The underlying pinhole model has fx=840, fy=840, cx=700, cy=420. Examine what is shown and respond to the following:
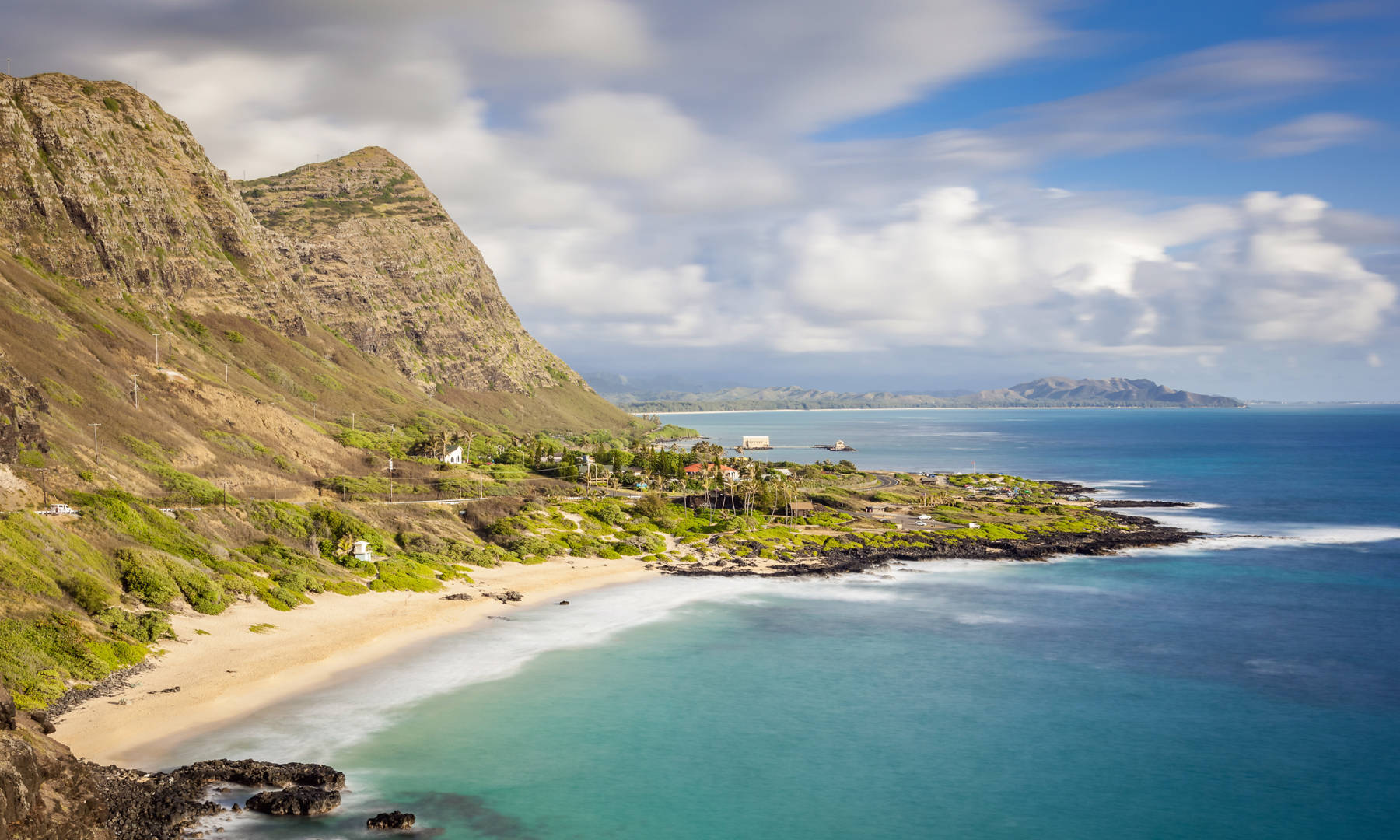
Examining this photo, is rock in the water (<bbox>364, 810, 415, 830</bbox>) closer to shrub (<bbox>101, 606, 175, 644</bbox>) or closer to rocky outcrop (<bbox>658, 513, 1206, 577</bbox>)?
shrub (<bbox>101, 606, 175, 644</bbox>)

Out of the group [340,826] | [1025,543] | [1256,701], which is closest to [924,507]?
[1025,543]

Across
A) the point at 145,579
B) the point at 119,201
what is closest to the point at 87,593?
the point at 145,579

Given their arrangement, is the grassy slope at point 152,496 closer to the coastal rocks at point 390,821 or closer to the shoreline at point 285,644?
the shoreline at point 285,644

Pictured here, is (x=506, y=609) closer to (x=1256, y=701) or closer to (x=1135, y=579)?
(x=1256, y=701)

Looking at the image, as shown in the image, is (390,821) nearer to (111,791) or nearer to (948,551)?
(111,791)

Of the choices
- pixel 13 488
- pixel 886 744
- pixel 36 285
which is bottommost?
pixel 886 744
